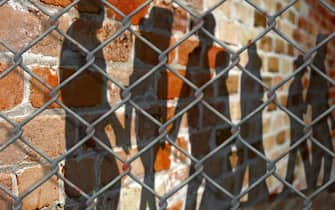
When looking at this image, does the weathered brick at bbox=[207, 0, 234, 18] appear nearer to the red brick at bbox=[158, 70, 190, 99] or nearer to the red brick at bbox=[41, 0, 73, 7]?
the red brick at bbox=[158, 70, 190, 99]

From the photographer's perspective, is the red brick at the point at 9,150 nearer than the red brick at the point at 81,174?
Yes

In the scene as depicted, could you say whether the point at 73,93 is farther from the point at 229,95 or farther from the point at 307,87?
the point at 307,87

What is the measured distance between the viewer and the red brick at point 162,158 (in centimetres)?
129

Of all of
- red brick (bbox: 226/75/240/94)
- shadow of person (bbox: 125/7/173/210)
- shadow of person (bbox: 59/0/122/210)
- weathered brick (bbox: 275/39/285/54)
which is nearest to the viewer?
shadow of person (bbox: 59/0/122/210)

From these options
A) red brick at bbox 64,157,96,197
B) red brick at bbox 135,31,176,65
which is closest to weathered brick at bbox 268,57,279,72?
red brick at bbox 135,31,176,65

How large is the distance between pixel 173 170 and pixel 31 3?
69 centimetres

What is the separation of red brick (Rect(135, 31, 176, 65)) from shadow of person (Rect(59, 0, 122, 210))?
0.14m

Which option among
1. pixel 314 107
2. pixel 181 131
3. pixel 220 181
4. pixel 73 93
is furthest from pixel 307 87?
pixel 73 93

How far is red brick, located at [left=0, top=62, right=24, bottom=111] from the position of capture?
93cm

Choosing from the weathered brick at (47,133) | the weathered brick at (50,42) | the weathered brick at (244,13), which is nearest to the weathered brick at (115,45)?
the weathered brick at (50,42)

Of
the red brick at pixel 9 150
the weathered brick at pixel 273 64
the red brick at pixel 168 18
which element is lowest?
the red brick at pixel 9 150

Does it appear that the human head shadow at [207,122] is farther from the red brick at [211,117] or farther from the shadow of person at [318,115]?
the shadow of person at [318,115]

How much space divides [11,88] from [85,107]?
0.20 metres

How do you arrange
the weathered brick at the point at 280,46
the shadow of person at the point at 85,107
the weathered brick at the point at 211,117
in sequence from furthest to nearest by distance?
the weathered brick at the point at 280,46 < the weathered brick at the point at 211,117 < the shadow of person at the point at 85,107
